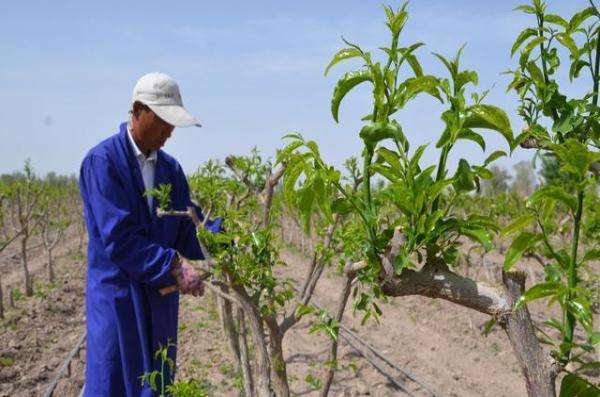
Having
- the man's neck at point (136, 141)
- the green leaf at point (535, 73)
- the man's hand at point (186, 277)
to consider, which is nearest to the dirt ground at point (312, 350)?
the man's hand at point (186, 277)

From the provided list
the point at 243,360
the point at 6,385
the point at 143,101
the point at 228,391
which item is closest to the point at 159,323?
the point at 243,360

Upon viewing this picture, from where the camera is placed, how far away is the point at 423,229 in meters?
1.38

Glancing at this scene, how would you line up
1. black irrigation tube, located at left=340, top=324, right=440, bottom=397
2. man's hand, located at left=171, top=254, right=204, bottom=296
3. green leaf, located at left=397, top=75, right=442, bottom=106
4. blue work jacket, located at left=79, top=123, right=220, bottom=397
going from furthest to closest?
1. black irrigation tube, located at left=340, top=324, right=440, bottom=397
2. blue work jacket, located at left=79, top=123, right=220, bottom=397
3. man's hand, located at left=171, top=254, right=204, bottom=296
4. green leaf, located at left=397, top=75, right=442, bottom=106

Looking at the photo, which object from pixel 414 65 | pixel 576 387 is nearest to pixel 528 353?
pixel 576 387

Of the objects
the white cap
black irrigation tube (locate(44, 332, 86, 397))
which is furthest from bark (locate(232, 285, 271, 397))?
black irrigation tube (locate(44, 332, 86, 397))

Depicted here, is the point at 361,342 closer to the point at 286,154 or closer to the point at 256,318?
the point at 256,318

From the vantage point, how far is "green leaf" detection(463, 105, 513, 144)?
1299 millimetres

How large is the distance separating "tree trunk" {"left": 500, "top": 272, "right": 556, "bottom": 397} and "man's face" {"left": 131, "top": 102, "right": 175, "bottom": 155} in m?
2.28

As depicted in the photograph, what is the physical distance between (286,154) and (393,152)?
0.25 metres

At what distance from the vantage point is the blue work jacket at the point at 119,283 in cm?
306

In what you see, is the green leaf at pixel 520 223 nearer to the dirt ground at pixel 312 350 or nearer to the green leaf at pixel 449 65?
the green leaf at pixel 449 65

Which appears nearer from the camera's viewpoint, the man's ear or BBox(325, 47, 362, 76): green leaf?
BBox(325, 47, 362, 76): green leaf

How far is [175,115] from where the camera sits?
10.1ft

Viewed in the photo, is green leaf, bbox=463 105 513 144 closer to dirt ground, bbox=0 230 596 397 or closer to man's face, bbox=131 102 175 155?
man's face, bbox=131 102 175 155
